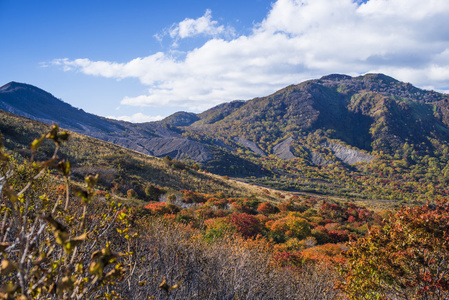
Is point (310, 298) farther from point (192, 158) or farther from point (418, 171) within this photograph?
point (418, 171)

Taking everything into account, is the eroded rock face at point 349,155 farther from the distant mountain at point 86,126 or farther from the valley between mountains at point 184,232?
the distant mountain at point 86,126

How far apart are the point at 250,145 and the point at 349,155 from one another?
62.7 meters

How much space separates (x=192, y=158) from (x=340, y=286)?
272ft

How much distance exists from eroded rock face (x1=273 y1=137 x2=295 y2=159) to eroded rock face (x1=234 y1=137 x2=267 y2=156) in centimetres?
934

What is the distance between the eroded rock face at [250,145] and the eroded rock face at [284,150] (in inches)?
368

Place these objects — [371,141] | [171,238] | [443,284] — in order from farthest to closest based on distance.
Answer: [371,141], [171,238], [443,284]

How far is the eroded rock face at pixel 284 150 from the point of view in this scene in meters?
156

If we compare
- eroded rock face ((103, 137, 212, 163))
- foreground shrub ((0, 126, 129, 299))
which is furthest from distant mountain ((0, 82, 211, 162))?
foreground shrub ((0, 126, 129, 299))

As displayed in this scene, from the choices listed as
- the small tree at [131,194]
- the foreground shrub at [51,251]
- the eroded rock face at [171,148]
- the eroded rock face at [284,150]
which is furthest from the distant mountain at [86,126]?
the foreground shrub at [51,251]

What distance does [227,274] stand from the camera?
6.15 meters

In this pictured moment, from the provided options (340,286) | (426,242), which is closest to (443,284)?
(426,242)

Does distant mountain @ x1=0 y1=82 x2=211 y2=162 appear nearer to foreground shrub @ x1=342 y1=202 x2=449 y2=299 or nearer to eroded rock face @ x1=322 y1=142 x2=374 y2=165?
foreground shrub @ x1=342 y1=202 x2=449 y2=299

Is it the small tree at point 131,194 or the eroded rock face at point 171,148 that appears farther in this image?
the eroded rock face at point 171,148

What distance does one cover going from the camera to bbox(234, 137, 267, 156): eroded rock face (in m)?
166
